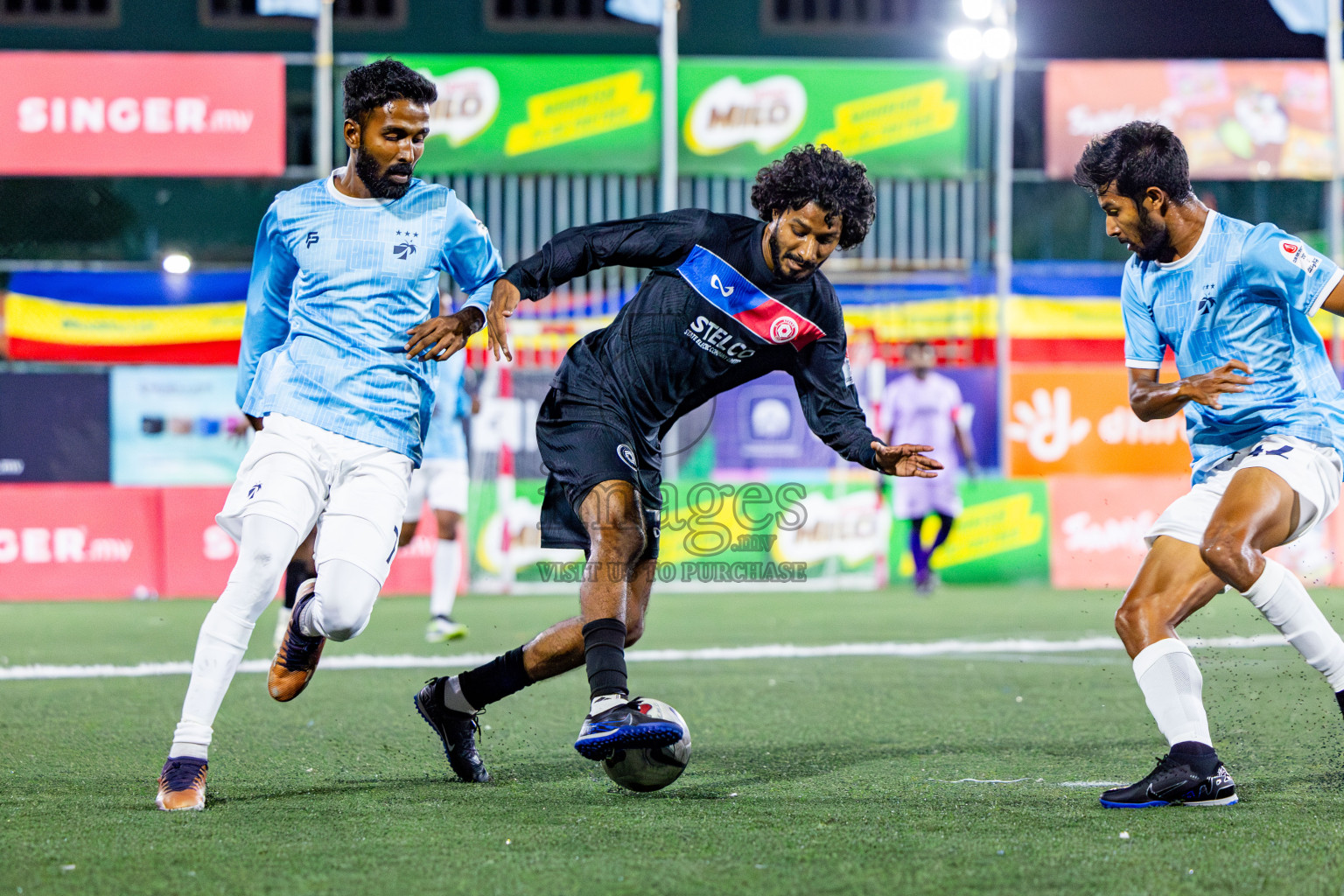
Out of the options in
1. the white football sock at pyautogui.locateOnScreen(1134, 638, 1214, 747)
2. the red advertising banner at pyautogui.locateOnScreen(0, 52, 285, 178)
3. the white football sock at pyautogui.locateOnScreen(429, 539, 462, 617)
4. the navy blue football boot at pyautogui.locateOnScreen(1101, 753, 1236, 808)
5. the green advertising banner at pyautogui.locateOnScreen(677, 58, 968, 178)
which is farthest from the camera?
the green advertising banner at pyautogui.locateOnScreen(677, 58, 968, 178)

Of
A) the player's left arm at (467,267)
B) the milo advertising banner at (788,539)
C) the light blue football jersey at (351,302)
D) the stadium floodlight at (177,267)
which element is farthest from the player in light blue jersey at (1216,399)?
the stadium floodlight at (177,267)

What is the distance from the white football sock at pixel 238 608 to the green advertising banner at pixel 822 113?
1089 centimetres

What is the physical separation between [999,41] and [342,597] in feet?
40.9

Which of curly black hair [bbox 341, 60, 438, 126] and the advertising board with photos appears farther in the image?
the advertising board with photos

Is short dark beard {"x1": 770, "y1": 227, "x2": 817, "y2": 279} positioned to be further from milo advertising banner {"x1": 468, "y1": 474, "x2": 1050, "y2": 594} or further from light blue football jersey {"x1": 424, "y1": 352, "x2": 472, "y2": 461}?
milo advertising banner {"x1": 468, "y1": 474, "x2": 1050, "y2": 594}

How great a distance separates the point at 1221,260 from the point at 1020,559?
1083 centimetres

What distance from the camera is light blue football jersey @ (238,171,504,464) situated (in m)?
5.01

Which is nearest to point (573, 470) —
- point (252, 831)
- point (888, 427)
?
point (252, 831)

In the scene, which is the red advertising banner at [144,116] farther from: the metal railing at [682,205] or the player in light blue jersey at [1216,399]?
the player in light blue jersey at [1216,399]

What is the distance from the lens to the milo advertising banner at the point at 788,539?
14.7 meters

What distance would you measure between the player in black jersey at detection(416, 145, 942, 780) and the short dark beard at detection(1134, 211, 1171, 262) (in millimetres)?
820

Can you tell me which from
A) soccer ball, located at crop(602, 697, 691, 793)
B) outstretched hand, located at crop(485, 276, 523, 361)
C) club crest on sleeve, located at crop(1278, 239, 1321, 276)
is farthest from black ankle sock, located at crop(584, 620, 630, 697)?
club crest on sleeve, located at crop(1278, 239, 1321, 276)

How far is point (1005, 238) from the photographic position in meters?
15.6

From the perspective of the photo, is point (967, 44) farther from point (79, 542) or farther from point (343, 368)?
point (343, 368)
